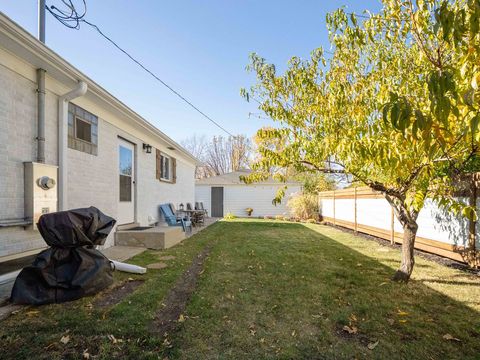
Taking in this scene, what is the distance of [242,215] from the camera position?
1894 centimetres

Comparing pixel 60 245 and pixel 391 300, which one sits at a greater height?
pixel 60 245

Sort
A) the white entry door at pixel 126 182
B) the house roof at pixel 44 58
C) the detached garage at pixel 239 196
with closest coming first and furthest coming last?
1. the house roof at pixel 44 58
2. the white entry door at pixel 126 182
3. the detached garage at pixel 239 196

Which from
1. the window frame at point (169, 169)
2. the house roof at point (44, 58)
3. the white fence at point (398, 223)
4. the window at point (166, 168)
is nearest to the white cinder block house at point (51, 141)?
the house roof at point (44, 58)

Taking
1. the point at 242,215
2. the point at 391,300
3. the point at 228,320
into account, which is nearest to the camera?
the point at 228,320

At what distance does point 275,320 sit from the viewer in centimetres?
288

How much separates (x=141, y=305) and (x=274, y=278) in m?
1.98

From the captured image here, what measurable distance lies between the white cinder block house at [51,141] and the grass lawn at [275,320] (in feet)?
5.26

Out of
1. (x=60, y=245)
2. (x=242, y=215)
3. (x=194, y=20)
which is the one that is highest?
(x=194, y=20)

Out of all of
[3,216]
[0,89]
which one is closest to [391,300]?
[3,216]

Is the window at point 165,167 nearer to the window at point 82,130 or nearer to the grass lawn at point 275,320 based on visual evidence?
the window at point 82,130

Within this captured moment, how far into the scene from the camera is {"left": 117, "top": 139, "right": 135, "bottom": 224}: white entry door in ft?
24.4

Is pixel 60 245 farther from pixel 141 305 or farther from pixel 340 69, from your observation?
pixel 340 69

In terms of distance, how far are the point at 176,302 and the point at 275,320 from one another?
120cm

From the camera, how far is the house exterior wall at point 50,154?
151 inches
